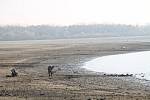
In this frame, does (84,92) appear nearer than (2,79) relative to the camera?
Yes

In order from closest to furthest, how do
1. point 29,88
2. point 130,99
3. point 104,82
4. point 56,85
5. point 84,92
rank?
point 130,99, point 84,92, point 29,88, point 56,85, point 104,82

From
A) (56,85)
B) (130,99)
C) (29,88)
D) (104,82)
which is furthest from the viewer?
(104,82)

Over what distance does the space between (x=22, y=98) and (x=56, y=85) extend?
6.56 m

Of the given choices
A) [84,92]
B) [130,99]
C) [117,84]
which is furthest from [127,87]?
[130,99]

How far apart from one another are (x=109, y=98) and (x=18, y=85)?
9.15m

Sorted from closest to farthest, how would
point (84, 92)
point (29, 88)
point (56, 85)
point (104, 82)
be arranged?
point (84, 92) → point (29, 88) → point (56, 85) → point (104, 82)

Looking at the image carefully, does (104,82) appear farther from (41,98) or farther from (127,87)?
(41,98)

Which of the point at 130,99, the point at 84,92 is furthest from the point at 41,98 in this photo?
the point at 130,99

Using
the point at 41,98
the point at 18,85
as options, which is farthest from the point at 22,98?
the point at 18,85

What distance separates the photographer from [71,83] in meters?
30.9

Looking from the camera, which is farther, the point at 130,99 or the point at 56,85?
the point at 56,85

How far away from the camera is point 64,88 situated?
27.6 meters

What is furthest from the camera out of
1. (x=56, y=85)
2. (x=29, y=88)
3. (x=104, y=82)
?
(x=104, y=82)

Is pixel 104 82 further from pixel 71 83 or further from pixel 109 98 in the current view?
pixel 109 98
